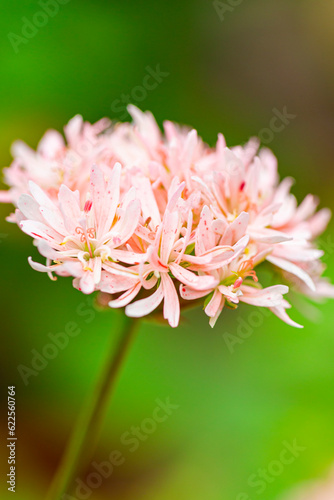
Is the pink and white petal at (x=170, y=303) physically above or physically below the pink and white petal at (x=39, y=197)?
below

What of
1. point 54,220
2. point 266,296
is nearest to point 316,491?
point 266,296

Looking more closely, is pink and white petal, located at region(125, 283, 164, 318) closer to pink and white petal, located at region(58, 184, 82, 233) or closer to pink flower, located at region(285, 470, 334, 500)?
pink and white petal, located at region(58, 184, 82, 233)

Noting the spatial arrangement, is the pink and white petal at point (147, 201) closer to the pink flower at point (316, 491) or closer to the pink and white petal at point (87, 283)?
the pink and white petal at point (87, 283)

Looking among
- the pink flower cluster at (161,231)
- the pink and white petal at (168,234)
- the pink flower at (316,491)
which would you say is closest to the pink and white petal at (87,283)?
the pink flower cluster at (161,231)

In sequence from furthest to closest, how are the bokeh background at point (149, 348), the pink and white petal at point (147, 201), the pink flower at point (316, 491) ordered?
the bokeh background at point (149, 348) → the pink flower at point (316, 491) → the pink and white petal at point (147, 201)

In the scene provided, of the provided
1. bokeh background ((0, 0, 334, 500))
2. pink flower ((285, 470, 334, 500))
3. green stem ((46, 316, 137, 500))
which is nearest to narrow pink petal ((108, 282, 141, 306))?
green stem ((46, 316, 137, 500))

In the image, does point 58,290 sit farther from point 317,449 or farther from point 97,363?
point 317,449

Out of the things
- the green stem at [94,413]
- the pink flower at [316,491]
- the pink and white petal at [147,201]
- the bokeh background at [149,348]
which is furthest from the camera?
the bokeh background at [149,348]
